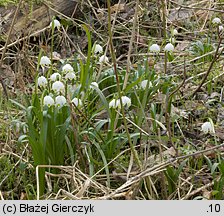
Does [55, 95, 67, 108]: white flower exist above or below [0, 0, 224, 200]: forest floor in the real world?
above

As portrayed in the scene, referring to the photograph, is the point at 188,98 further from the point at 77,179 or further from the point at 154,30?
the point at 154,30

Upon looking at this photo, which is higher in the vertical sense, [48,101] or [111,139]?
[48,101]

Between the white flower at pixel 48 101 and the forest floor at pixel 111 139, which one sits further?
Result: the white flower at pixel 48 101

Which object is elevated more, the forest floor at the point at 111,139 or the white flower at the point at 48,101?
the white flower at the point at 48,101

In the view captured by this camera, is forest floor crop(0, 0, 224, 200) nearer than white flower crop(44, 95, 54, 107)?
Yes

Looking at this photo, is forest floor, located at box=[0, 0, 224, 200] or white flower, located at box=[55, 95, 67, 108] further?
white flower, located at box=[55, 95, 67, 108]

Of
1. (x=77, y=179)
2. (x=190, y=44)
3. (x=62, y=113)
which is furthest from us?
(x=190, y=44)

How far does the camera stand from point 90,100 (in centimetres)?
354

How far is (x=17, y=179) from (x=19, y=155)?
187mm

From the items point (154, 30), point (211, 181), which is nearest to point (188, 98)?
point (211, 181)

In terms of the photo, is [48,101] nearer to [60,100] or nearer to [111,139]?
[60,100]

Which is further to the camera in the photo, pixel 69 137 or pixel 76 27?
pixel 76 27

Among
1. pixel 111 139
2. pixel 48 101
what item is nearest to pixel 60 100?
pixel 48 101

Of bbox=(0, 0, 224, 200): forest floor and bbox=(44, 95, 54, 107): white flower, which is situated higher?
bbox=(44, 95, 54, 107): white flower
